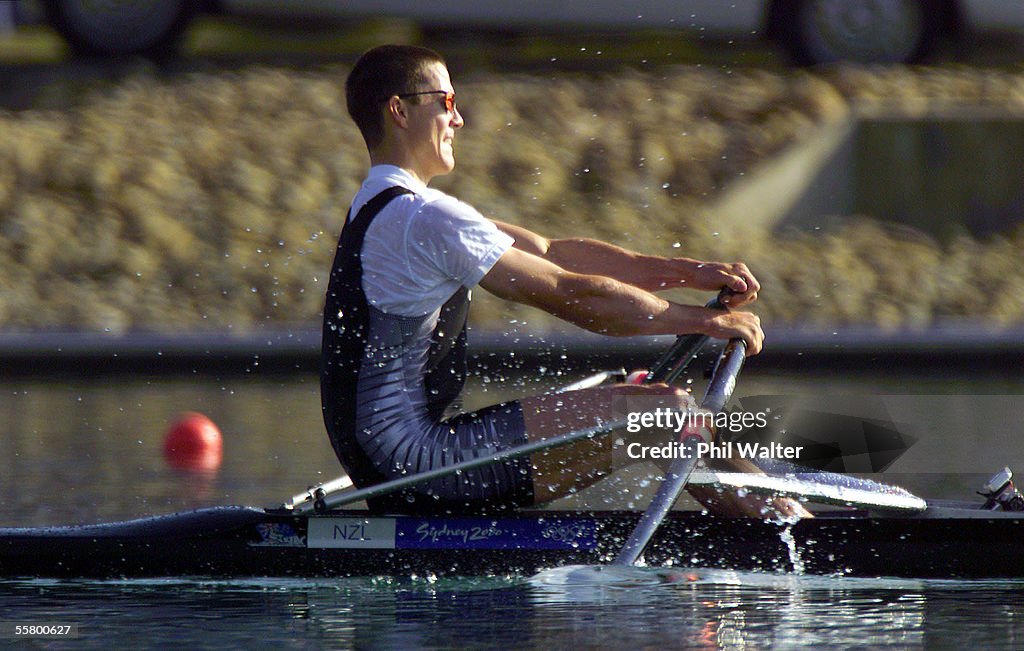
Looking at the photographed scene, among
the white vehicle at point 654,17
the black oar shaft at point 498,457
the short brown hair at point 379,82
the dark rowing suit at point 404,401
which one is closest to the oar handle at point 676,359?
the black oar shaft at point 498,457

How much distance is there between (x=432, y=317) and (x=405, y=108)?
23.2 inches

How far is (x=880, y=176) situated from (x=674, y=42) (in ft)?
7.45

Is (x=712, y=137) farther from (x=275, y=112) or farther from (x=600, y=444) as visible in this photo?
(x=600, y=444)

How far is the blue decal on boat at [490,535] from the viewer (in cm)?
534

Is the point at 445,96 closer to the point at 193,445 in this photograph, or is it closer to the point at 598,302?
the point at 598,302

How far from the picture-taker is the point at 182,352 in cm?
1153

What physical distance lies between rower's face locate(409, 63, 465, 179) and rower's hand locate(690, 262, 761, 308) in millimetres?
826

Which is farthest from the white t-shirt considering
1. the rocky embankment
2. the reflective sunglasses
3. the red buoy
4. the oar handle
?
the rocky embankment

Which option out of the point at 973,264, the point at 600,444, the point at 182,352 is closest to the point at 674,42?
the point at 973,264

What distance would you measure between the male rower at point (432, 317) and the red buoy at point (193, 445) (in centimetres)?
279

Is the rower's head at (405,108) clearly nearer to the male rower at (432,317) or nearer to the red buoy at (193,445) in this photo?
the male rower at (432,317)

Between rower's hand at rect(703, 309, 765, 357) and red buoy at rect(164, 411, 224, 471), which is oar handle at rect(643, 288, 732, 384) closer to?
rower's hand at rect(703, 309, 765, 357)

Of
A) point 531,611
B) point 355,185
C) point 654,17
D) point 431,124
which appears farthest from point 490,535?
point 654,17

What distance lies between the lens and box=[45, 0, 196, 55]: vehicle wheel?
14406 mm
